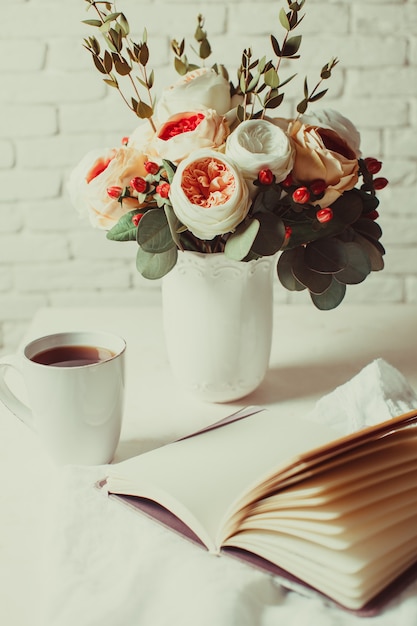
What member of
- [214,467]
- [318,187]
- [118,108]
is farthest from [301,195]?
[118,108]

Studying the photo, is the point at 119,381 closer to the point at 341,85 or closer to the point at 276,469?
the point at 276,469

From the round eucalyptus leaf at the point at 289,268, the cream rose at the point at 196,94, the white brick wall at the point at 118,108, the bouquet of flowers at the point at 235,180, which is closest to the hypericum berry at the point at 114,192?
the bouquet of flowers at the point at 235,180

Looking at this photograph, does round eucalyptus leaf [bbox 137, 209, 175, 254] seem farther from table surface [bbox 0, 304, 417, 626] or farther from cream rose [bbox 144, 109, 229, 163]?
table surface [bbox 0, 304, 417, 626]

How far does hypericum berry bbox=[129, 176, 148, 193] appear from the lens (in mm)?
811

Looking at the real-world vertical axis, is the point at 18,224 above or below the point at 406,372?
above

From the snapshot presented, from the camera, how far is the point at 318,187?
0.81 meters

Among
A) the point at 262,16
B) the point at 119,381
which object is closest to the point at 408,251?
the point at 262,16

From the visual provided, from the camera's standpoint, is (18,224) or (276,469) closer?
(276,469)

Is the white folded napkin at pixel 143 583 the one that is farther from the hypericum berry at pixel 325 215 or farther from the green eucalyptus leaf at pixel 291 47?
the green eucalyptus leaf at pixel 291 47

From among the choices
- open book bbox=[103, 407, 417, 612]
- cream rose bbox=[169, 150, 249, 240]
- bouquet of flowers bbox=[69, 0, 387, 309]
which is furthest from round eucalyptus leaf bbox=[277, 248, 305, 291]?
open book bbox=[103, 407, 417, 612]

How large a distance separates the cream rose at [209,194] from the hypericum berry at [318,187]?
8cm

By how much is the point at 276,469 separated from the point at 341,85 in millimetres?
1100

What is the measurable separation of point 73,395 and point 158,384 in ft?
0.95

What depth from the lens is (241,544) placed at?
0.55 m
